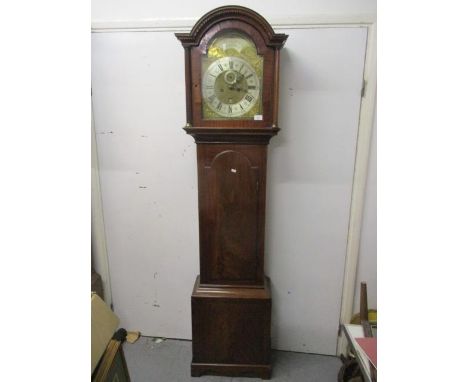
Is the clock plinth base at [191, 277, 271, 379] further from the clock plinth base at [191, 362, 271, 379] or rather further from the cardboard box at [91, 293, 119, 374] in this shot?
the cardboard box at [91, 293, 119, 374]

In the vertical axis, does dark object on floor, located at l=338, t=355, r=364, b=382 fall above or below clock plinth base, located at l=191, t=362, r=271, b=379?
above

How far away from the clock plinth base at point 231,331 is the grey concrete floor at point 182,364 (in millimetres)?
77

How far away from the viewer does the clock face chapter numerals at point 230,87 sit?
A: 1177mm

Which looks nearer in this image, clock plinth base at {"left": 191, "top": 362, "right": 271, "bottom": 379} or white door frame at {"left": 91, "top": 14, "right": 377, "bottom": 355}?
white door frame at {"left": 91, "top": 14, "right": 377, "bottom": 355}

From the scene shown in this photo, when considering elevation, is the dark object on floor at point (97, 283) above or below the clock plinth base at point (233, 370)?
above

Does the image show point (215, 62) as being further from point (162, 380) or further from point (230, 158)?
point (162, 380)

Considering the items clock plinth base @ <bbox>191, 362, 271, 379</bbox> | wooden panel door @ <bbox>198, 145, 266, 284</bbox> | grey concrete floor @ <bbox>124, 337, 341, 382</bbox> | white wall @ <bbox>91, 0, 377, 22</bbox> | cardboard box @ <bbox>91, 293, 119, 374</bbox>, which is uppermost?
white wall @ <bbox>91, 0, 377, 22</bbox>

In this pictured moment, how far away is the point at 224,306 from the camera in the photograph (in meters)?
1.40

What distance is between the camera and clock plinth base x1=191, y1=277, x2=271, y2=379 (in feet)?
4.57

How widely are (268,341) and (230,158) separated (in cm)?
95

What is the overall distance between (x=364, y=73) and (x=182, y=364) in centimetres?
181

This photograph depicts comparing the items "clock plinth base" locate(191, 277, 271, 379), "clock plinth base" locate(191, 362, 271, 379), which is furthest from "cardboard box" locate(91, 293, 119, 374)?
"clock plinth base" locate(191, 362, 271, 379)

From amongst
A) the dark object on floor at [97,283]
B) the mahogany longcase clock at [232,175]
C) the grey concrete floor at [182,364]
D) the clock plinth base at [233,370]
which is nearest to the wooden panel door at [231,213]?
the mahogany longcase clock at [232,175]

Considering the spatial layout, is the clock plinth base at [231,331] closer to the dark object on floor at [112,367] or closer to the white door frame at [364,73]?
the dark object on floor at [112,367]
